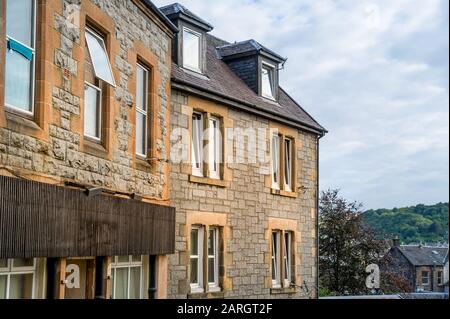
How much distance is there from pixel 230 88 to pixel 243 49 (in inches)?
Result: 79.6

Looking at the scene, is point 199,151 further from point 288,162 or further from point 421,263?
point 421,263

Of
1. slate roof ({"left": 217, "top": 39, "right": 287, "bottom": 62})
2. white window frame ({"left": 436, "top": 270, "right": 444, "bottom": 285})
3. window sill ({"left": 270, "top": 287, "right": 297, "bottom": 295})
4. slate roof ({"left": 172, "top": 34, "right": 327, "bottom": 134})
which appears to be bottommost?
white window frame ({"left": 436, "top": 270, "right": 444, "bottom": 285})

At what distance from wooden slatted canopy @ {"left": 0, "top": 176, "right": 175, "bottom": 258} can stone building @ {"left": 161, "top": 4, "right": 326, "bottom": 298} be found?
1.68 meters

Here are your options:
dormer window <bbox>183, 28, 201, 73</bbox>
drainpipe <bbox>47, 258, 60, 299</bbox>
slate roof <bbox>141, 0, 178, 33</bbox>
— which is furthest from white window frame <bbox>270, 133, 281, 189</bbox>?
drainpipe <bbox>47, 258, 60, 299</bbox>

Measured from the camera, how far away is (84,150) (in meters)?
7.47

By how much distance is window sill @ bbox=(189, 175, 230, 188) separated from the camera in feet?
36.8

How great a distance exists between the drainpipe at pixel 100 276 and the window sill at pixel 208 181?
3427 millimetres

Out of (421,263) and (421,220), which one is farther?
(421,263)

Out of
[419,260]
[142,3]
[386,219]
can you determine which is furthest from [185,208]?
[419,260]

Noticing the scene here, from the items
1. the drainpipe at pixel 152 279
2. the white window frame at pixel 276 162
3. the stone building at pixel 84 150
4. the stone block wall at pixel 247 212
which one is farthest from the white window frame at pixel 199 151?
the white window frame at pixel 276 162

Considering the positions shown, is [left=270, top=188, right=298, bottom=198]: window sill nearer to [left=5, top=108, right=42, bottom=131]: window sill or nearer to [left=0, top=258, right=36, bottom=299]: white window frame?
[left=0, top=258, right=36, bottom=299]: white window frame

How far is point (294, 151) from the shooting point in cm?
1491

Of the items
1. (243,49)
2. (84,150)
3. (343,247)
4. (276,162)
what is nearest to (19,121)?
(84,150)
